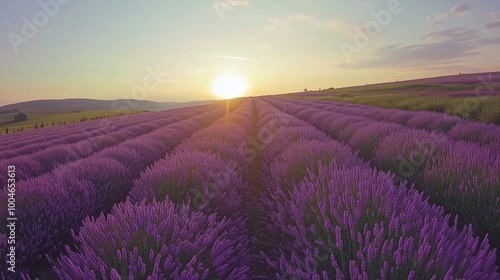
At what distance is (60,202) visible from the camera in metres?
3.11

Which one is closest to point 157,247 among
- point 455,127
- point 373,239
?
point 373,239

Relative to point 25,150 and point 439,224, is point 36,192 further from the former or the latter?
point 25,150

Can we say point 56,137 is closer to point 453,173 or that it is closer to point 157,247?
point 157,247

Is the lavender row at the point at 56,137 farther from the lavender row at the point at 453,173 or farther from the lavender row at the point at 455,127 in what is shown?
the lavender row at the point at 455,127

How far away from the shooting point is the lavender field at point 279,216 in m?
1.50

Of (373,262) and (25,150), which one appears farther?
(25,150)

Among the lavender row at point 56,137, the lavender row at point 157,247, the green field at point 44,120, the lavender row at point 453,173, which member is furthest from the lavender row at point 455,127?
the green field at point 44,120

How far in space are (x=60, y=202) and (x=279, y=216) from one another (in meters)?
2.16

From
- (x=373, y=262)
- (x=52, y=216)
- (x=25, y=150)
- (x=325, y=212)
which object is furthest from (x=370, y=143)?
(x=25, y=150)

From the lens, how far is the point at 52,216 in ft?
9.61

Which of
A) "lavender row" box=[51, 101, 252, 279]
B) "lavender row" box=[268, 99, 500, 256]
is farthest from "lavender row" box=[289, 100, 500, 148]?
"lavender row" box=[51, 101, 252, 279]

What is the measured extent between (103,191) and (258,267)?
2.14 meters

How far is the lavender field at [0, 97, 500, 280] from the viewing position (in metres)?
1.50

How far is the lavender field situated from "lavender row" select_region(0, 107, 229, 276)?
0.01 m
